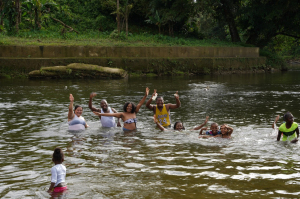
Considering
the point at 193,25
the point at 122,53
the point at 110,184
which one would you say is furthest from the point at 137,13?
the point at 110,184

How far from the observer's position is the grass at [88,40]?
34.7m

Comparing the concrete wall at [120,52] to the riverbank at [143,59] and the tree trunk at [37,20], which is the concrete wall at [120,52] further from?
the tree trunk at [37,20]

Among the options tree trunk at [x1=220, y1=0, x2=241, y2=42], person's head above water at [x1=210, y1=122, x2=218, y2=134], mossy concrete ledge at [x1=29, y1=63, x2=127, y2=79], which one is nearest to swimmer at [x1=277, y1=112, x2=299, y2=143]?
person's head above water at [x1=210, y1=122, x2=218, y2=134]

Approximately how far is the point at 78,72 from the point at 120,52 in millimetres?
5313

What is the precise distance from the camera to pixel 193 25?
1937 inches

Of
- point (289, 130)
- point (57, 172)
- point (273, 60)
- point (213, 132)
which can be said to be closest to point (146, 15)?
point (273, 60)

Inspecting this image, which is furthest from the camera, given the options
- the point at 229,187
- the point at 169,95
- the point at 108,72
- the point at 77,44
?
the point at 77,44

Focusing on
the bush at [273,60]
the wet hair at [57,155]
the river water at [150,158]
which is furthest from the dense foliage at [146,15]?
the wet hair at [57,155]

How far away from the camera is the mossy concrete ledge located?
102ft

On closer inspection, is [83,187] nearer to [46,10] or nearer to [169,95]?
[169,95]

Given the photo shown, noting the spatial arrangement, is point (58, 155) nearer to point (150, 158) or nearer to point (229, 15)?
point (150, 158)

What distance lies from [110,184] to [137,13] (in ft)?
133

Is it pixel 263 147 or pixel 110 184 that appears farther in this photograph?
pixel 263 147

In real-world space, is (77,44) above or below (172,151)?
above
